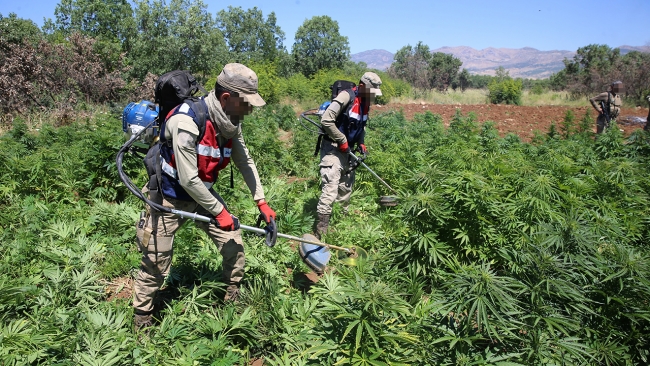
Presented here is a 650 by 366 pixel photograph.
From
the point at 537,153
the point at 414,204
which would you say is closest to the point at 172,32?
the point at 537,153

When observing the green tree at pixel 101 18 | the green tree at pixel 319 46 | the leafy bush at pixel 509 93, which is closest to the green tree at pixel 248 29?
the green tree at pixel 319 46

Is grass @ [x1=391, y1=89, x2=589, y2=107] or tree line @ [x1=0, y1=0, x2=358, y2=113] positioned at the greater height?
tree line @ [x1=0, y1=0, x2=358, y2=113]

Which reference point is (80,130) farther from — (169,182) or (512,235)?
(512,235)

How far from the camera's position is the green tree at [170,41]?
26.1 m

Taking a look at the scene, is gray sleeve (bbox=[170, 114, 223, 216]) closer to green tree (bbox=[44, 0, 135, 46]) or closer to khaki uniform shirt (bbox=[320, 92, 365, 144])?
khaki uniform shirt (bbox=[320, 92, 365, 144])

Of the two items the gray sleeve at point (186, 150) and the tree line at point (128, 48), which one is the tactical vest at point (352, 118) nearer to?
the gray sleeve at point (186, 150)

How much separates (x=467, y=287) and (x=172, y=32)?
99.1ft

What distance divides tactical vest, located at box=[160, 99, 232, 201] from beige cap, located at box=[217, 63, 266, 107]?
224 mm

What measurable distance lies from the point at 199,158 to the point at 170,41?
26.8 metres

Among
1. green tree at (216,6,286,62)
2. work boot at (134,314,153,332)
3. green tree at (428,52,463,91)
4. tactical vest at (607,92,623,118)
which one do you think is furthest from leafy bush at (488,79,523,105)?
green tree at (216,6,286,62)

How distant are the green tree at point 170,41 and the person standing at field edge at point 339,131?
76.7 ft

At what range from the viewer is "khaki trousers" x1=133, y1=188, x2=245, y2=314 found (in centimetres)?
275

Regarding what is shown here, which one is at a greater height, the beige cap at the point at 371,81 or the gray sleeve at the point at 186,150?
the beige cap at the point at 371,81

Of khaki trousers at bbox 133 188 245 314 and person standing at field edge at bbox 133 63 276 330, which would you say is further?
khaki trousers at bbox 133 188 245 314
